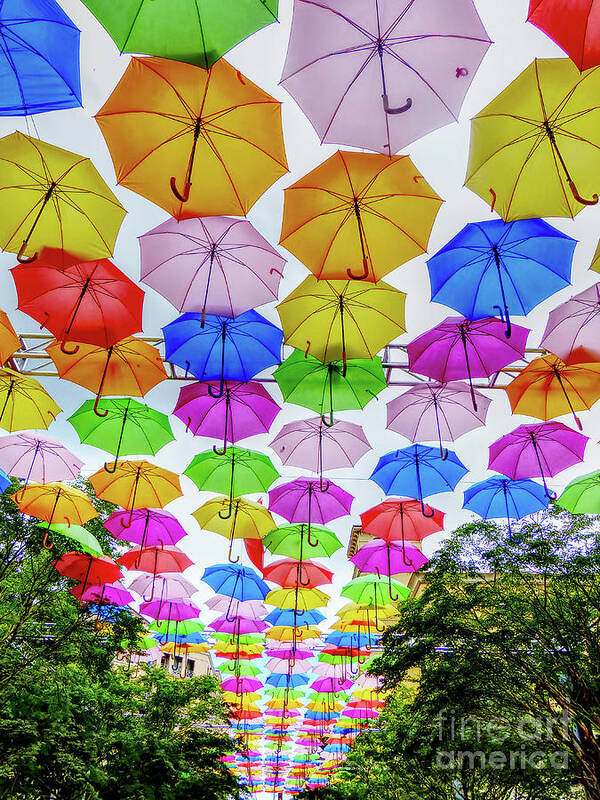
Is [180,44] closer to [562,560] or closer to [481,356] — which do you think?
[481,356]

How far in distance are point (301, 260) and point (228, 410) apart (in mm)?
3184

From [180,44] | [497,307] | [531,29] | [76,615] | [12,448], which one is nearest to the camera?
[180,44]

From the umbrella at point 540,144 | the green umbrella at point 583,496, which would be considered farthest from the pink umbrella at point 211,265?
the green umbrella at point 583,496

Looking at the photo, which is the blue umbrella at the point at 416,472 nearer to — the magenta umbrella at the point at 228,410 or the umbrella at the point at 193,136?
the magenta umbrella at the point at 228,410

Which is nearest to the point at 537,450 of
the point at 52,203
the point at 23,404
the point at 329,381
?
the point at 329,381

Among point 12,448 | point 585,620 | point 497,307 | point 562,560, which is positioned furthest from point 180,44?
point 585,620

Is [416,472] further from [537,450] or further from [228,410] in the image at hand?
[228,410]

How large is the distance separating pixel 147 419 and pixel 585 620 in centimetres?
699

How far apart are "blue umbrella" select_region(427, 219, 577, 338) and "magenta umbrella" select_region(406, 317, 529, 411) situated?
0.44 m

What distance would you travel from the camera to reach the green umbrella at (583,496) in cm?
835

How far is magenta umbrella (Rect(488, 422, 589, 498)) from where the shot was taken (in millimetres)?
8148

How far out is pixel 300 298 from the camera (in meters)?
6.20

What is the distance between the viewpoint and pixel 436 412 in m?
7.98

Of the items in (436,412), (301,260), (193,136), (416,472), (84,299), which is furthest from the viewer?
(416,472)
